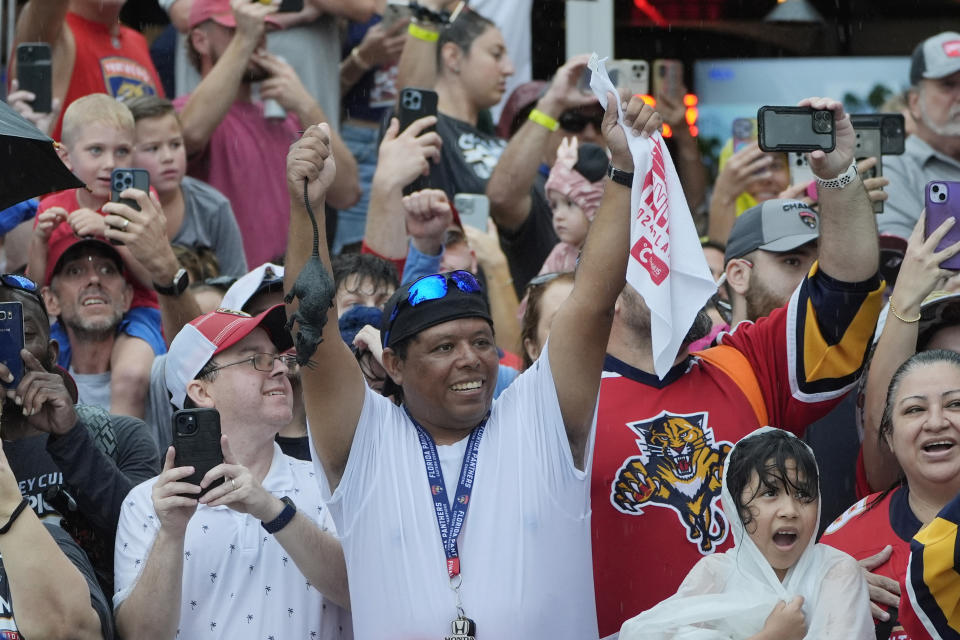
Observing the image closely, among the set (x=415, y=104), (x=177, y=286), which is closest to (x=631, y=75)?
(x=415, y=104)

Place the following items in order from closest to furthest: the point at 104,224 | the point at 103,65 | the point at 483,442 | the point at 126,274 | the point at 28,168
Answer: the point at 483,442 < the point at 28,168 < the point at 104,224 < the point at 126,274 < the point at 103,65

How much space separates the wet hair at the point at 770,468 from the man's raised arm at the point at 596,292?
1.36 feet

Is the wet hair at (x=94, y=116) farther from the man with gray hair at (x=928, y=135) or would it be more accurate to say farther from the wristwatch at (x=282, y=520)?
the man with gray hair at (x=928, y=135)

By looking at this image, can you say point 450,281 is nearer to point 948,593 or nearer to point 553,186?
point 948,593

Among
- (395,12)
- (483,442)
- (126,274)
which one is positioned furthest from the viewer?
(395,12)

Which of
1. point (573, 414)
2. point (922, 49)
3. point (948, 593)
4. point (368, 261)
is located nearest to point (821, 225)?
point (573, 414)

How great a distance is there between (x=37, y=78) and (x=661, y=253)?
141 inches

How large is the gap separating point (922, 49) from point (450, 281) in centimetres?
386

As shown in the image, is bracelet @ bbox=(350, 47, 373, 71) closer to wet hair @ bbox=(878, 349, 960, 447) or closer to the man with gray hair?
the man with gray hair

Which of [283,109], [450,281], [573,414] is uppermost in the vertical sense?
[283,109]

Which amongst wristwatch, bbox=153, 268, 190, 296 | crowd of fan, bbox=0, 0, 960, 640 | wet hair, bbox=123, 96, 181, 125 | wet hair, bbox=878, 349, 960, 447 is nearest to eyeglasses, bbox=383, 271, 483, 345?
crowd of fan, bbox=0, 0, 960, 640

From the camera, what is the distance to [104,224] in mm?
5742

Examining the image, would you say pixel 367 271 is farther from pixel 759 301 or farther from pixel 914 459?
pixel 914 459

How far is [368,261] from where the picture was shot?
5.54 meters
